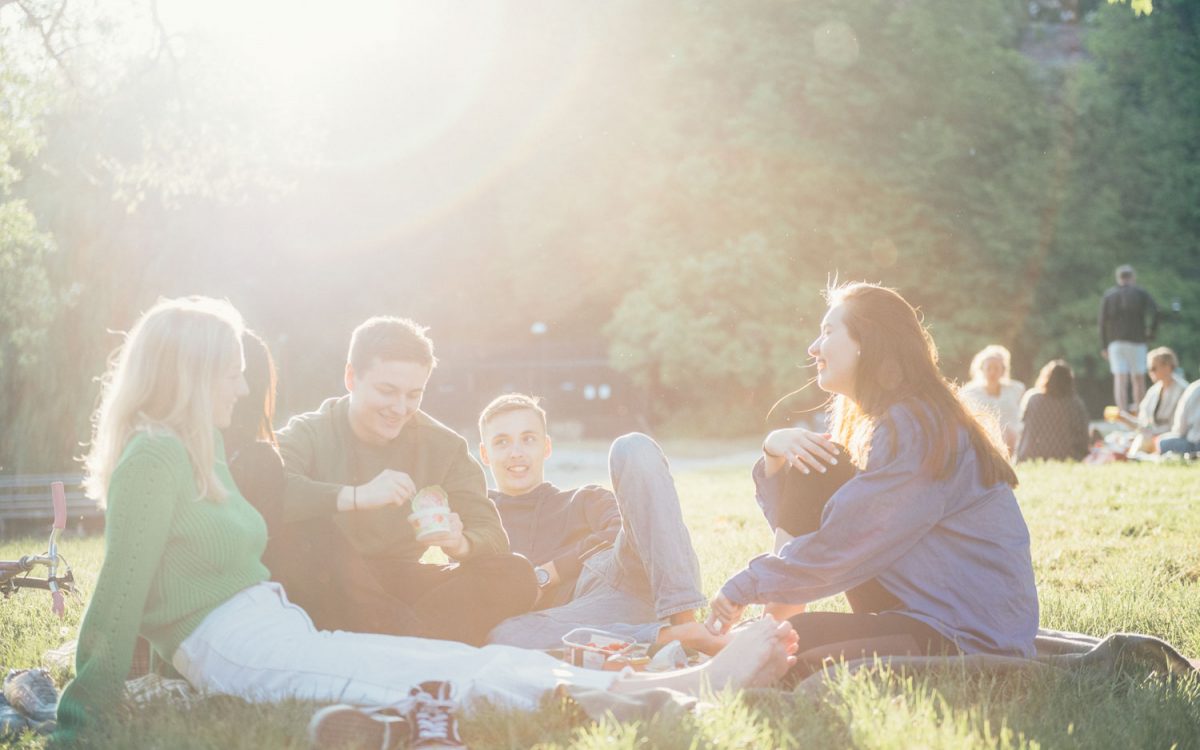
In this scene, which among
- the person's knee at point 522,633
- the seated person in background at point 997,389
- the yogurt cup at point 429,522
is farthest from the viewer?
the seated person in background at point 997,389

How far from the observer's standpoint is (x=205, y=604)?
357 centimetres

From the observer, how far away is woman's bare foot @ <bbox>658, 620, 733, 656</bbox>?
13.5ft

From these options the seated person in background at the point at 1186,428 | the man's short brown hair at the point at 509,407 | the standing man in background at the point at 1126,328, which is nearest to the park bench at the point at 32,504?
the man's short brown hair at the point at 509,407

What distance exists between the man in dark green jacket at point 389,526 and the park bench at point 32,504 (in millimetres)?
9857

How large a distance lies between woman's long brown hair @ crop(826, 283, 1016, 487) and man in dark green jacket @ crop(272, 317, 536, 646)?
1.54m

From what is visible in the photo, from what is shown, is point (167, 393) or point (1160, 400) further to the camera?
point (1160, 400)

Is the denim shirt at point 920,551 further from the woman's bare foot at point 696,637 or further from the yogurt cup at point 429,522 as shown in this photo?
the yogurt cup at point 429,522

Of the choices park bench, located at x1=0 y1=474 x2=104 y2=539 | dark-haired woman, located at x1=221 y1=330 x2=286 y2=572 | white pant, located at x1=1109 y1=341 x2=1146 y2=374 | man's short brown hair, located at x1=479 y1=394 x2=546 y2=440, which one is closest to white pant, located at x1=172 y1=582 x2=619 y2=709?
dark-haired woman, located at x1=221 y1=330 x2=286 y2=572

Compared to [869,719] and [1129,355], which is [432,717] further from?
[1129,355]

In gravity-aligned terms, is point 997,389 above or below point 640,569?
above

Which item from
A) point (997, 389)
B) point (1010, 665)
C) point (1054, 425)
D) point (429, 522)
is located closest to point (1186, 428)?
point (1054, 425)

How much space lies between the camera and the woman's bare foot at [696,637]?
411 centimetres

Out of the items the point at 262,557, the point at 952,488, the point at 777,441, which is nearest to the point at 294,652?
the point at 262,557

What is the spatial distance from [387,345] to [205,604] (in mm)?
1296
